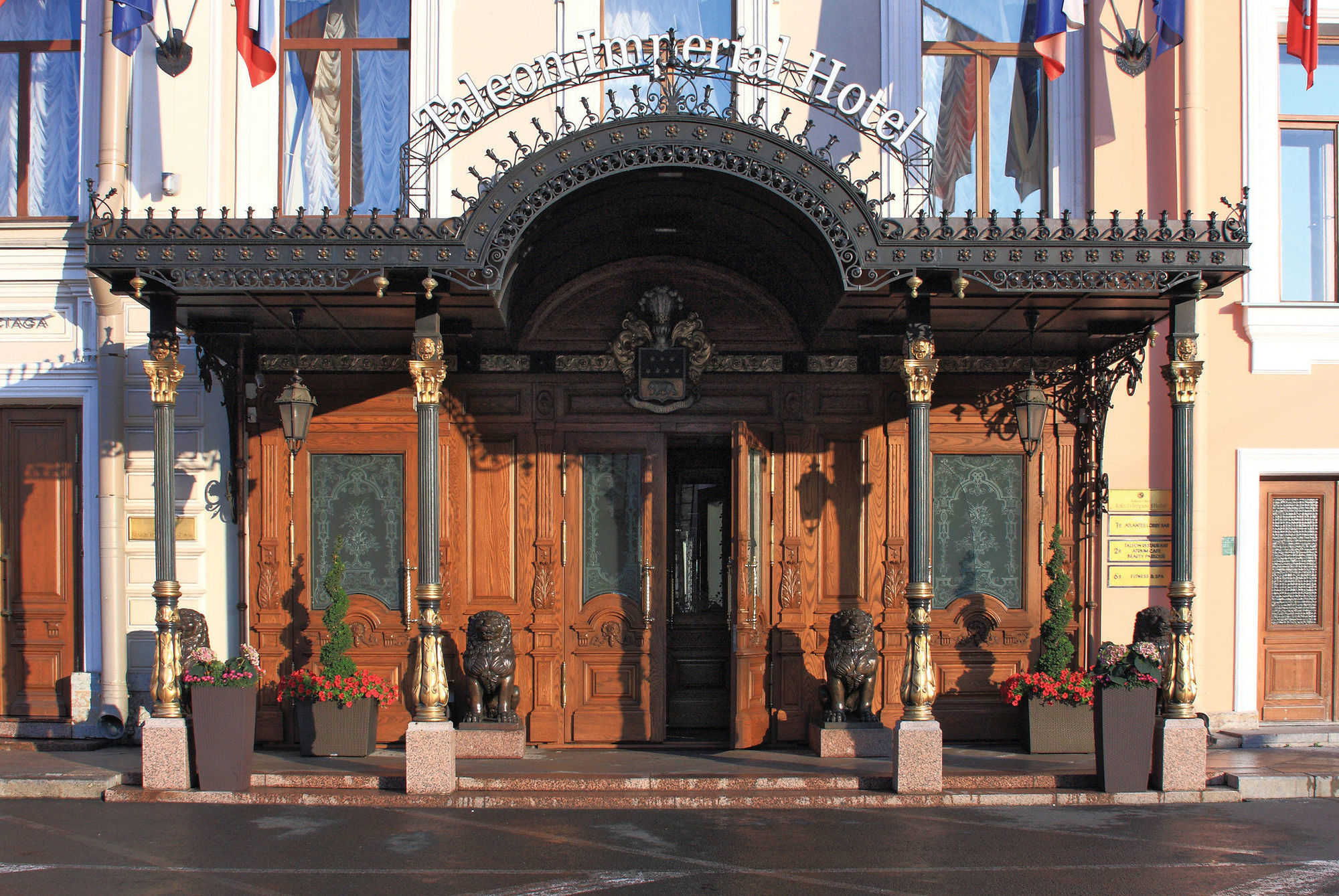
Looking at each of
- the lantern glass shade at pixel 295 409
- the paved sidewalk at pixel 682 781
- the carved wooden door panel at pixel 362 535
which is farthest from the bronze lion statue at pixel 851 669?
the lantern glass shade at pixel 295 409

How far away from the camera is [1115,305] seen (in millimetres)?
9562

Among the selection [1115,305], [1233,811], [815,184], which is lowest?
[1233,811]

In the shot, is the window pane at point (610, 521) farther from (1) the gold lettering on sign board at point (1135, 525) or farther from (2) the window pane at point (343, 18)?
(2) the window pane at point (343, 18)

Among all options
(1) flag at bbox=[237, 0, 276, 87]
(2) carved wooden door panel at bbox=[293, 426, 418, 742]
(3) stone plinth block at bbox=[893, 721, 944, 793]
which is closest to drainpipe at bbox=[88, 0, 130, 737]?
(1) flag at bbox=[237, 0, 276, 87]

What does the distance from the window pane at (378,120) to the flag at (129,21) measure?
2071 millimetres

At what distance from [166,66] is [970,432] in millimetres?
8784

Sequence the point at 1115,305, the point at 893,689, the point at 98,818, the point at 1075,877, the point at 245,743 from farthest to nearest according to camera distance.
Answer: the point at 893,689 → the point at 1115,305 → the point at 245,743 → the point at 98,818 → the point at 1075,877

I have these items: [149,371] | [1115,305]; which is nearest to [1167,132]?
[1115,305]

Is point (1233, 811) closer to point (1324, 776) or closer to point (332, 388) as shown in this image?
point (1324, 776)

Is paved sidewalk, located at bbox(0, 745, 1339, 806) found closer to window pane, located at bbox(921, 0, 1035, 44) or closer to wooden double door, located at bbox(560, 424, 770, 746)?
wooden double door, located at bbox(560, 424, 770, 746)

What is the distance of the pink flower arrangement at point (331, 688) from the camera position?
996 centimetres

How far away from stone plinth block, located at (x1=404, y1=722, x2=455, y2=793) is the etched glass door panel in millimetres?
4995

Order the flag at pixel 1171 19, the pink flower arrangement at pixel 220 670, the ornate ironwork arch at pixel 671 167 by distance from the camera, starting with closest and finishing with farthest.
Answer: the ornate ironwork arch at pixel 671 167 < the pink flower arrangement at pixel 220 670 < the flag at pixel 1171 19

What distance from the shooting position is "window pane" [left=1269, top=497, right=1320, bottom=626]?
449 inches
